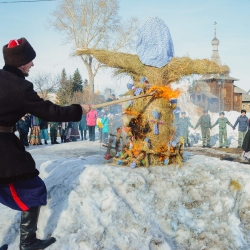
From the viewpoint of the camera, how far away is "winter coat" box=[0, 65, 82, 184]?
111 inches

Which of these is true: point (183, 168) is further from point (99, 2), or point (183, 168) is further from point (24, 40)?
point (99, 2)

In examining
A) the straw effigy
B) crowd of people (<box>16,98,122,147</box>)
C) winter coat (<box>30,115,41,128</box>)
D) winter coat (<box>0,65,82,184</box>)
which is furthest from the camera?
winter coat (<box>30,115,41,128</box>)

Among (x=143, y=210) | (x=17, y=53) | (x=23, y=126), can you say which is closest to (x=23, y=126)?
(x=23, y=126)

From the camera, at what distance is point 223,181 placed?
4617 mm

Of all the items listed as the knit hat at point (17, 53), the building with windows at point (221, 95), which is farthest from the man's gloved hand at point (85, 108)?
the building with windows at point (221, 95)

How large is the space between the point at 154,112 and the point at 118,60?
1.16 metres

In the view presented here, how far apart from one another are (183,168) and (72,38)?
846 inches

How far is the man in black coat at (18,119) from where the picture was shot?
9.27ft

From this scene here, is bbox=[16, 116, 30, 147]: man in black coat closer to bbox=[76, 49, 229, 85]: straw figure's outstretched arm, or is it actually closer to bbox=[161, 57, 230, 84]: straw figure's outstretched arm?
bbox=[76, 49, 229, 85]: straw figure's outstretched arm

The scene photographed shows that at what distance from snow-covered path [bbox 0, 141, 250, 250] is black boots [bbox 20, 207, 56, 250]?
0.63 ft

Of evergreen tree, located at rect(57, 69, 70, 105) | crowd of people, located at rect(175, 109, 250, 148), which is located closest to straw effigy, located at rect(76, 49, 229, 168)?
crowd of people, located at rect(175, 109, 250, 148)

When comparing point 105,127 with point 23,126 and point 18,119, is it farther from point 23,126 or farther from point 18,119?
point 18,119

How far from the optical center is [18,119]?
3002mm

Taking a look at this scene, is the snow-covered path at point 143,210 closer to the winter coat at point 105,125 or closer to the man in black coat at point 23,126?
the man in black coat at point 23,126
